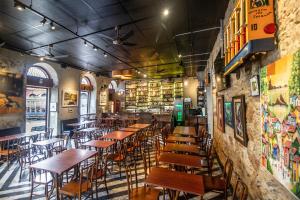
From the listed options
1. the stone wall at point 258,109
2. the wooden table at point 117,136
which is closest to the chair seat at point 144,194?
the stone wall at point 258,109

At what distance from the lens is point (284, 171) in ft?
4.65

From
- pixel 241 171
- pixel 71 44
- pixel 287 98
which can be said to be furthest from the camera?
pixel 71 44

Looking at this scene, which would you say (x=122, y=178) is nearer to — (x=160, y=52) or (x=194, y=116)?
(x=160, y=52)

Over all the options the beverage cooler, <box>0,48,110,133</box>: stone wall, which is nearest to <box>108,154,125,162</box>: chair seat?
<box>0,48,110,133</box>: stone wall

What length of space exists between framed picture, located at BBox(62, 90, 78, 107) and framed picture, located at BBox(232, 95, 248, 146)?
8.19 metres

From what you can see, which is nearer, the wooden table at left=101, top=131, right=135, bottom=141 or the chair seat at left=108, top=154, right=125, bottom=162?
the chair seat at left=108, top=154, right=125, bottom=162

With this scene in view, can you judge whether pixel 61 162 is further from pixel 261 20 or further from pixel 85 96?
pixel 85 96

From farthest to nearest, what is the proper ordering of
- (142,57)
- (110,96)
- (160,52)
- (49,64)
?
(110,96), (49,64), (142,57), (160,52)

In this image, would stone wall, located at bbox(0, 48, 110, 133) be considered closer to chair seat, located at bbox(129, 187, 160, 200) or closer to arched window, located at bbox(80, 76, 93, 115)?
arched window, located at bbox(80, 76, 93, 115)

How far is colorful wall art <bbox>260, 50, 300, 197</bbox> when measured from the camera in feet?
4.14

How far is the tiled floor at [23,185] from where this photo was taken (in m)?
3.18

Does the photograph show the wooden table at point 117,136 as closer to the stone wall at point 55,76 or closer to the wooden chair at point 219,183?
the wooden chair at point 219,183

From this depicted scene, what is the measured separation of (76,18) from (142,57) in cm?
370

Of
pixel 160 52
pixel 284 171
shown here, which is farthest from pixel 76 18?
pixel 284 171
